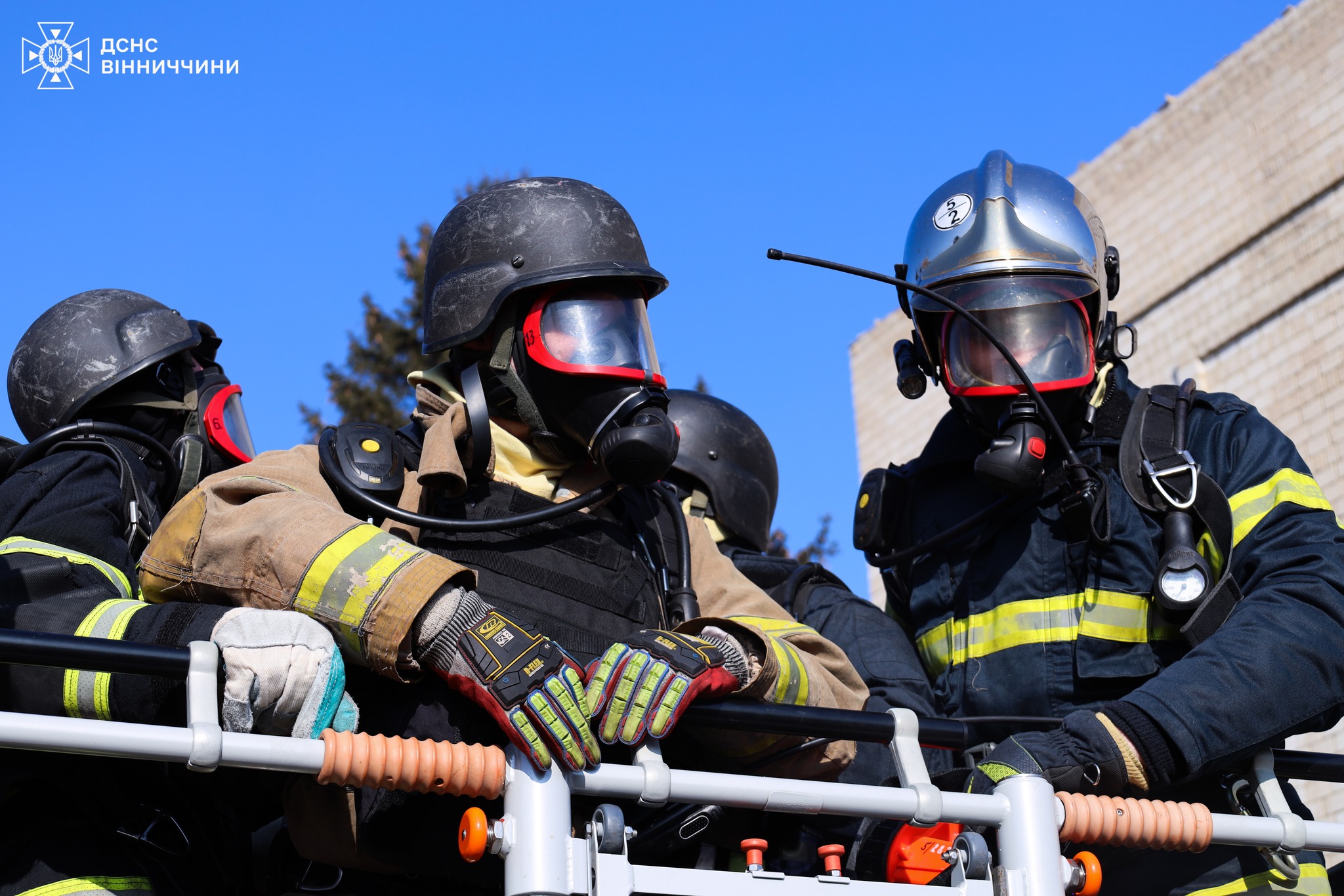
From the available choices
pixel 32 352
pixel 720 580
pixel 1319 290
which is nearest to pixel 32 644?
pixel 720 580

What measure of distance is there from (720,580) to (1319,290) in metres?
7.85

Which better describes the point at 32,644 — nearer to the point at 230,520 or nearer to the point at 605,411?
the point at 230,520

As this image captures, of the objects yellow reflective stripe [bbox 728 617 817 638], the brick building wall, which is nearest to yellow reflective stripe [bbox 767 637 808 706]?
yellow reflective stripe [bbox 728 617 817 638]

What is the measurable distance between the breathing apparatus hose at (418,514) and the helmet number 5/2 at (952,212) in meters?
1.49

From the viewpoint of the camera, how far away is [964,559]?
3.93 meters

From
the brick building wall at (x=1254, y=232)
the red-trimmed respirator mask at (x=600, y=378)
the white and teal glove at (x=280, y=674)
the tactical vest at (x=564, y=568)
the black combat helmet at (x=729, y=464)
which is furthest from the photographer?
the brick building wall at (x=1254, y=232)

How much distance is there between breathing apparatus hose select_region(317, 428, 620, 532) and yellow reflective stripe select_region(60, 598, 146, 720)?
521 mm

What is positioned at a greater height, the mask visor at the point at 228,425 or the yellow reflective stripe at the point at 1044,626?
the mask visor at the point at 228,425

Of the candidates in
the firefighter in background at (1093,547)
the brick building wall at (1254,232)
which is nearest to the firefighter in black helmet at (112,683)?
the firefighter in background at (1093,547)

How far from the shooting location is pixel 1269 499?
136 inches

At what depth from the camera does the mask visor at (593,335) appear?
11.0 ft

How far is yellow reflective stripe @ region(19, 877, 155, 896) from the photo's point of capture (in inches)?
108

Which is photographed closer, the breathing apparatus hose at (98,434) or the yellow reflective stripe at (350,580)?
the yellow reflective stripe at (350,580)

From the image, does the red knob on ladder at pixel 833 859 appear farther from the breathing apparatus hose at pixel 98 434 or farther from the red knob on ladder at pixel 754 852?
the breathing apparatus hose at pixel 98 434
